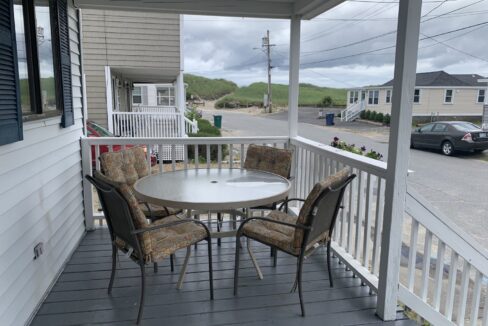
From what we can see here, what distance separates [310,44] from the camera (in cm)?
416

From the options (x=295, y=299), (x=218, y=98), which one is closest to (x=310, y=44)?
(x=295, y=299)

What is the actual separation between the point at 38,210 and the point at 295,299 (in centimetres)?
193

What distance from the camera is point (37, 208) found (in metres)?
2.46

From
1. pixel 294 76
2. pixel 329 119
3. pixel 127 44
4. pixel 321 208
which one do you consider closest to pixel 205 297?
pixel 321 208

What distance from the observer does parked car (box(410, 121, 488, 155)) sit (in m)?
4.25

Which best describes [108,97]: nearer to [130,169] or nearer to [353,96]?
[130,169]

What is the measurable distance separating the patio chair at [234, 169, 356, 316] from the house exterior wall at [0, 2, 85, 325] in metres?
1.36

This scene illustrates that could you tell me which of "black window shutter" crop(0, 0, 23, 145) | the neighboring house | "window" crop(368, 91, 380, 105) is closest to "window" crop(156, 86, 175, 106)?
the neighboring house

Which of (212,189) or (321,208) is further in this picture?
(212,189)

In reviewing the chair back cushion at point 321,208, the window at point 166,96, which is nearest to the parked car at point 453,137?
the chair back cushion at point 321,208

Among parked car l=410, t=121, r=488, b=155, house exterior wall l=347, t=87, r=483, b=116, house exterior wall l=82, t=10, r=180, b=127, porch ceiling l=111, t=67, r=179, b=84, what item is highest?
house exterior wall l=82, t=10, r=180, b=127

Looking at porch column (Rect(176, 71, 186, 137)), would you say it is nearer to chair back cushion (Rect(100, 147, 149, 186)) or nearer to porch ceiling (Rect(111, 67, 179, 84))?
porch ceiling (Rect(111, 67, 179, 84))

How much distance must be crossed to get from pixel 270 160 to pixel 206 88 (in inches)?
1145

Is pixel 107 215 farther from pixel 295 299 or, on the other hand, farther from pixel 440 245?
pixel 440 245
